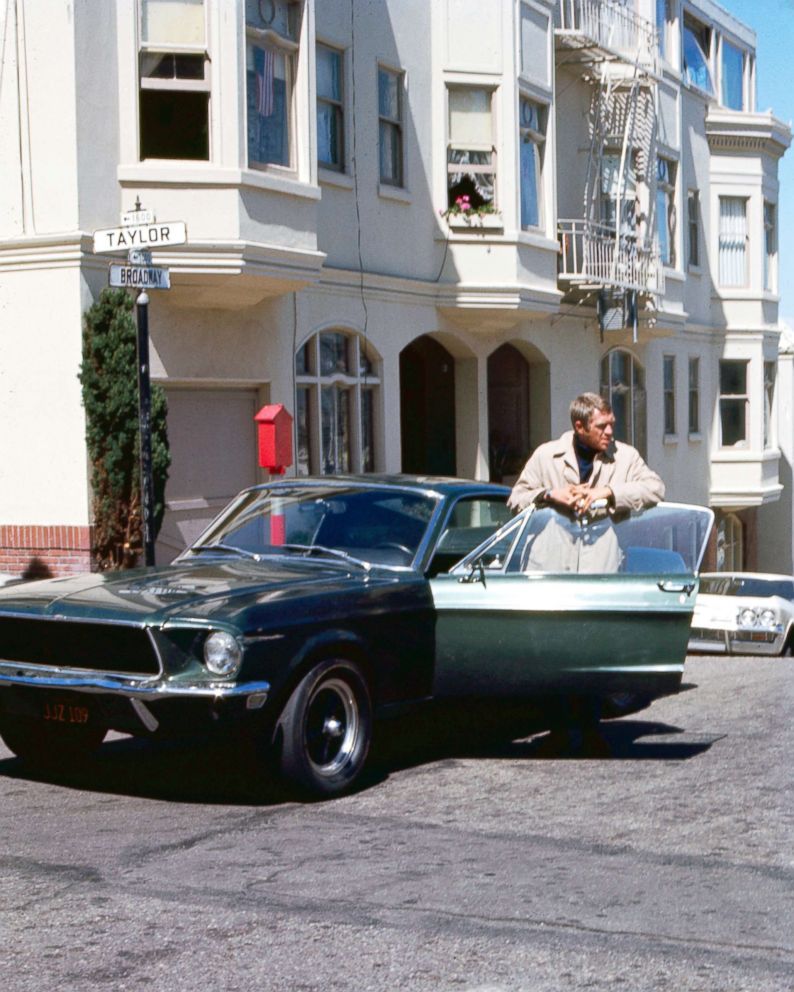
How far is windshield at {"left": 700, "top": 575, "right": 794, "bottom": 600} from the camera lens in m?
17.5

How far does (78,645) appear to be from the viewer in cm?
751

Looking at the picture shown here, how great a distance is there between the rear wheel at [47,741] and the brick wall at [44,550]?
7.35 meters

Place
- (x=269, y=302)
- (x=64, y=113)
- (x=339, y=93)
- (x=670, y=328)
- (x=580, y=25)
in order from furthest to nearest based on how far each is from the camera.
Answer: (x=670, y=328) < (x=580, y=25) < (x=339, y=93) < (x=269, y=302) < (x=64, y=113)

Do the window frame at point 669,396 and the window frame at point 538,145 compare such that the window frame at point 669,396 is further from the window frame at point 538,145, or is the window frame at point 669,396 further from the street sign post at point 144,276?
the street sign post at point 144,276

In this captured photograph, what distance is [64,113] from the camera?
50.8ft

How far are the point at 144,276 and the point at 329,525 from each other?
333 centimetres

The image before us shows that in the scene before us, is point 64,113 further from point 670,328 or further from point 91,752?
point 670,328

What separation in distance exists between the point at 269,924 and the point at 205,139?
1202 cm

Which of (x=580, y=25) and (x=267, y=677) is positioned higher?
(x=580, y=25)

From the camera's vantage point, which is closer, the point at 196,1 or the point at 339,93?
the point at 196,1

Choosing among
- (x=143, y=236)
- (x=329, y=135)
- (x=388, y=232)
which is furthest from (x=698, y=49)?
(x=143, y=236)

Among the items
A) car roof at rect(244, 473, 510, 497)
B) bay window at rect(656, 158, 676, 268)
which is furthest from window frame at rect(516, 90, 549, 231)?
car roof at rect(244, 473, 510, 497)

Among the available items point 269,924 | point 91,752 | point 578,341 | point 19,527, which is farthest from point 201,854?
point 578,341

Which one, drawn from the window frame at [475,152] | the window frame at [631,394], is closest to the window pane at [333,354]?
the window frame at [475,152]
